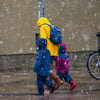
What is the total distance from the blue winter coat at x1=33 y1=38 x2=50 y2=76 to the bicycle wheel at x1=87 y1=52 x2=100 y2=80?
87.9 inches

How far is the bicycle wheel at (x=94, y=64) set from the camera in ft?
22.1

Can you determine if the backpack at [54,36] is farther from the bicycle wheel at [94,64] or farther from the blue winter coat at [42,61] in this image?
the bicycle wheel at [94,64]

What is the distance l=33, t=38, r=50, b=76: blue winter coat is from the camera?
15.5ft

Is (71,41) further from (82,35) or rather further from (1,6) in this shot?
(1,6)

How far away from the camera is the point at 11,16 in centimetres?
1050

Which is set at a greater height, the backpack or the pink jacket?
the backpack

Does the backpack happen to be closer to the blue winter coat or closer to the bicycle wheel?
the blue winter coat

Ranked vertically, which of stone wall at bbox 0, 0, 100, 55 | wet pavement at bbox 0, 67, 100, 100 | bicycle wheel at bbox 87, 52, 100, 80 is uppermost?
stone wall at bbox 0, 0, 100, 55

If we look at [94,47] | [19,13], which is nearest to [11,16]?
[19,13]

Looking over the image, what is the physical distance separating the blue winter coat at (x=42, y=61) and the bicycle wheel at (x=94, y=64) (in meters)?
2.23

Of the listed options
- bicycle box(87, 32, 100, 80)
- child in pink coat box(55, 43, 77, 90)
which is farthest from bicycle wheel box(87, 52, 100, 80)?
child in pink coat box(55, 43, 77, 90)

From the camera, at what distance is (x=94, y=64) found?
6895 mm

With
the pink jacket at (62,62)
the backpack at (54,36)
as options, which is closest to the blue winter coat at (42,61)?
the backpack at (54,36)

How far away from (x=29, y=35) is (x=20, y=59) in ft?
3.73
